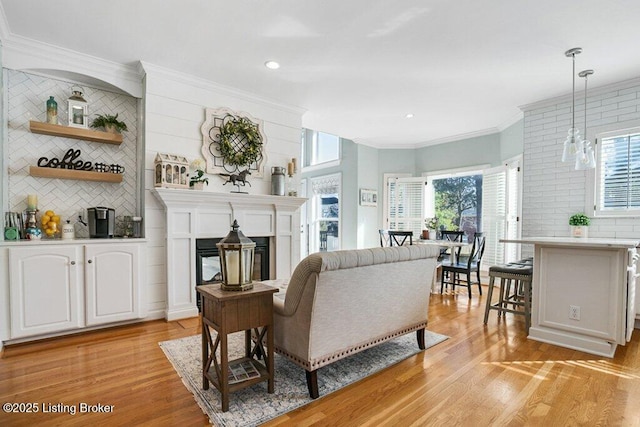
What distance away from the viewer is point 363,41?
298cm

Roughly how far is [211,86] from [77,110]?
1.38 meters

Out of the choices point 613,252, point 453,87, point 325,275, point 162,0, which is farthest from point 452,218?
point 162,0

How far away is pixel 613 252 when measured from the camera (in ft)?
8.82

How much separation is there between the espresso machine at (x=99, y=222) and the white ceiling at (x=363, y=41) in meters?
1.55

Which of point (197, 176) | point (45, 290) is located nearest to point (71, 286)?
point (45, 290)

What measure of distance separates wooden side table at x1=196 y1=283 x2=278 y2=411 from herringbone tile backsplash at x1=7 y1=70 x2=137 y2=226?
7.61 feet

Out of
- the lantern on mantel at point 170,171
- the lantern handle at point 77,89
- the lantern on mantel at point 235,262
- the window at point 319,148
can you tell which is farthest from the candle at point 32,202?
the window at point 319,148

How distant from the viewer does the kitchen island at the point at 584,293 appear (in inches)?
105

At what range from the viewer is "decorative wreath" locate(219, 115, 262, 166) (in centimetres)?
399

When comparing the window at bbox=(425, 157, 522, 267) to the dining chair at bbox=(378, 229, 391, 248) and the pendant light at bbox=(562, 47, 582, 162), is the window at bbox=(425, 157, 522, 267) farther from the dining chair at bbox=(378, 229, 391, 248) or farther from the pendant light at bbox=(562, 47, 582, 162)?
the pendant light at bbox=(562, 47, 582, 162)

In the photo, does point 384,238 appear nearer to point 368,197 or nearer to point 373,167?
point 368,197

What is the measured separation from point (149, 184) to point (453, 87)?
3646 mm

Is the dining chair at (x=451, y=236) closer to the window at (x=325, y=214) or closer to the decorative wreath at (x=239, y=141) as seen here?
the window at (x=325, y=214)

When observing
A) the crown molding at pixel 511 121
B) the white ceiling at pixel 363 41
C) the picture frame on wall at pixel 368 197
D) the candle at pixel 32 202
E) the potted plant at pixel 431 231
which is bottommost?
the potted plant at pixel 431 231
